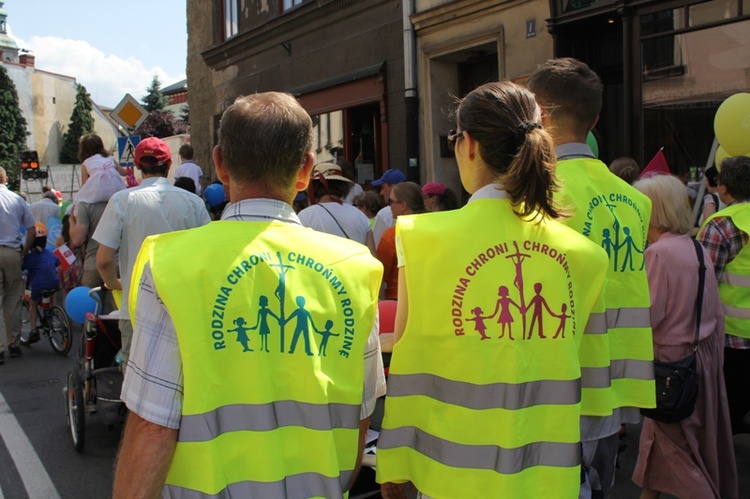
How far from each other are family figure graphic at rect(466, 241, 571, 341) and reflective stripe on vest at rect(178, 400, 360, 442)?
0.47m

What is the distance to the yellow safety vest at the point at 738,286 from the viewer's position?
435 centimetres

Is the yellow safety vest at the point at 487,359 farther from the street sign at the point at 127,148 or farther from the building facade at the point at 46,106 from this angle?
the building facade at the point at 46,106

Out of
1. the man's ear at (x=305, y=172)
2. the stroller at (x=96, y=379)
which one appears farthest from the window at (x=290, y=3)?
the man's ear at (x=305, y=172)

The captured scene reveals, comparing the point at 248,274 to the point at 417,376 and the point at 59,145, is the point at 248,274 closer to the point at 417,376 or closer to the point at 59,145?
the point at 417,376

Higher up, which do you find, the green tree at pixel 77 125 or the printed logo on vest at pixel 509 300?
the green tree at pixel 77 125

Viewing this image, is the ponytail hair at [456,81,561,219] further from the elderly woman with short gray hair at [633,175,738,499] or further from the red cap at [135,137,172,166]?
the red cap at [135,137,172,166]

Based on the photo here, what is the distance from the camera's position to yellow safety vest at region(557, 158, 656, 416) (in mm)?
2637

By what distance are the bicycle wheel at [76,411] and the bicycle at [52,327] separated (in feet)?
11.5

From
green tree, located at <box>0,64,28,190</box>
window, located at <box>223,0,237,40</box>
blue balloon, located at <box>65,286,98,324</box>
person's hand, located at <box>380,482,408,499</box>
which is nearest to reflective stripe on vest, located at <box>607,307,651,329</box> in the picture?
person's hand, located at <box>380,482,408,499</box>

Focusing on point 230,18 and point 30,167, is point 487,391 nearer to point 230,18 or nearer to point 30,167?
point 230,18

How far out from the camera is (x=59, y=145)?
76.6 metres

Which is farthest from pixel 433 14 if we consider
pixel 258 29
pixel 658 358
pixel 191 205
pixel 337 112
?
pixel 658 358

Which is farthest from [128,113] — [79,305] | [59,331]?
[79,305]

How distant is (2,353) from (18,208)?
179 cm
